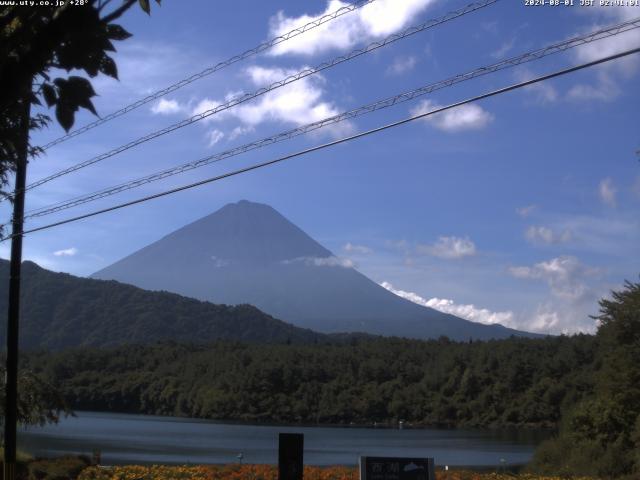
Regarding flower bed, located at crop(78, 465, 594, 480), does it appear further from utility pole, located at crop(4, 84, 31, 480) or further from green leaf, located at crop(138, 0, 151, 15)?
green leaf, located at crop(138, 0, 151, 15)

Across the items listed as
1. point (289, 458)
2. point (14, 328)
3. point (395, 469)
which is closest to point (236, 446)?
point (14, 328)

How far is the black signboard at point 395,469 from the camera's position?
10.1m

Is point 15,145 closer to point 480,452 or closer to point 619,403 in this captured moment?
point 619,403

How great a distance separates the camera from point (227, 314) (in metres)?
179

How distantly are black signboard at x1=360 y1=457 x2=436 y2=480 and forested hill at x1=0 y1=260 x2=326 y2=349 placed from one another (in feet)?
511

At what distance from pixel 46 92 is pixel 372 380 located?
3327 inches

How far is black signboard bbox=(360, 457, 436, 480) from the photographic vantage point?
33.2 ft

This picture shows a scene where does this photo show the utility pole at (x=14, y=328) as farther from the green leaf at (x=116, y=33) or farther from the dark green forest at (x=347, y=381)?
the dark green forest at (x=347, y=381)

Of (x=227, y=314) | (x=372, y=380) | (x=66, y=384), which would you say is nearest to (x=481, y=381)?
(x=372, y=380)

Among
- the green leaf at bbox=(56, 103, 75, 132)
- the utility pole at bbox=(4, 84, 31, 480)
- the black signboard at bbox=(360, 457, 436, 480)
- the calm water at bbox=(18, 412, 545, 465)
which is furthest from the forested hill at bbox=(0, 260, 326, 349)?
the green leaf at bbox=(56, 103, 75, 132)

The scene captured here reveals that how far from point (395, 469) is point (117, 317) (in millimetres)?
171516

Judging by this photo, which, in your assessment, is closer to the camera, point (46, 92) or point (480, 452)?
Result: point (46, 92)

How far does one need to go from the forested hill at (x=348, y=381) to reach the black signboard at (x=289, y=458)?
57130 millimetres

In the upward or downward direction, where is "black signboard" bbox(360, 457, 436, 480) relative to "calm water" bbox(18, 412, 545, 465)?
upward
